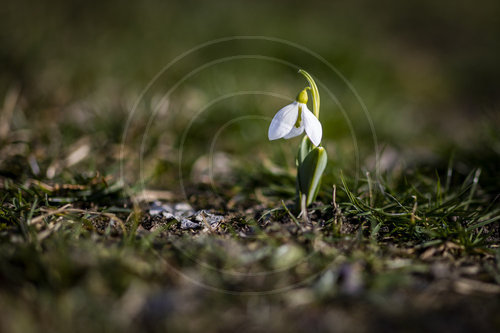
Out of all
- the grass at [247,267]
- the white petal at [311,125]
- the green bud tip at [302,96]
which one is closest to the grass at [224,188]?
the grass at [247,267]

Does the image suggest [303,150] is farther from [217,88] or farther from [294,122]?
[217,88]

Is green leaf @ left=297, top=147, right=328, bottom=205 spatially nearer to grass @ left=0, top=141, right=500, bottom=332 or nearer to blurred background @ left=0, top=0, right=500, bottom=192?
grass @ left=0, top=141, right=500, bottom=332

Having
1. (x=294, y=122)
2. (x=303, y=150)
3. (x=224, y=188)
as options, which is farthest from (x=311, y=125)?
(x=224, y=188)

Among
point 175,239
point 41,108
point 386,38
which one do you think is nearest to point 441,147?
point 175,239

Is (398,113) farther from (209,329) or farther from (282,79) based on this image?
(209,329)

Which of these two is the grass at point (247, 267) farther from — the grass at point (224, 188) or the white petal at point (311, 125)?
the white petal at point (311, 125)

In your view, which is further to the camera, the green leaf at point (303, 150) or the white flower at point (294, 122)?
the green leaf at point (303, 150)

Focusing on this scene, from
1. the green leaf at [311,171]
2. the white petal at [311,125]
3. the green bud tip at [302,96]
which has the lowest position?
the green leaf at [311,171]
